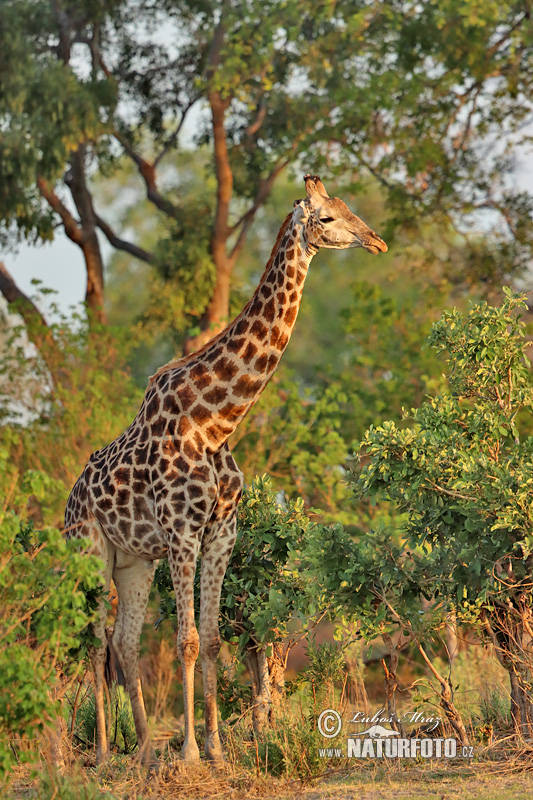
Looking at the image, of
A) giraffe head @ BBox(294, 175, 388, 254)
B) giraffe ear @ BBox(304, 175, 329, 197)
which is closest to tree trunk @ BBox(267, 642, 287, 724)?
giraffe head @ BBox(294, 175, 388, 254)

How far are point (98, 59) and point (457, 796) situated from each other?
15.5 meters

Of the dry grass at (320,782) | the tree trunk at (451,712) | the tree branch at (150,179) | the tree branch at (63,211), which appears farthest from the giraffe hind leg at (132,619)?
the tree branch at (150,179)

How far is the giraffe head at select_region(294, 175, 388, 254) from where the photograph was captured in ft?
24.5

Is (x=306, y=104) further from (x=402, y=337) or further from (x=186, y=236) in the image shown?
(x=402, y=337)

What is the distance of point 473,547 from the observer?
702cm

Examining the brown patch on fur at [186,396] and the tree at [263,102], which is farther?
the tree at [263,102]

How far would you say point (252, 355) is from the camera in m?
7.60

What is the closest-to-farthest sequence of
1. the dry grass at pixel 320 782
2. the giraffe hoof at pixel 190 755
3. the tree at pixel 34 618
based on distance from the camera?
the tree at pixel 34 618
the dry grass at pixel 320 782
the giraffe hoof at pixel 190 755

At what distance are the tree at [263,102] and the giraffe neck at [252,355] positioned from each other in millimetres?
9131

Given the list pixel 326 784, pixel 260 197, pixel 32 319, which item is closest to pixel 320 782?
pixel 326 784

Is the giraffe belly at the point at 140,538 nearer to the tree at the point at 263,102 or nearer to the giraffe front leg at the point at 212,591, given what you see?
the giraffe front leg at the point at 212,591

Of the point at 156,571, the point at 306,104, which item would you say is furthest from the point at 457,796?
the point at 306,104

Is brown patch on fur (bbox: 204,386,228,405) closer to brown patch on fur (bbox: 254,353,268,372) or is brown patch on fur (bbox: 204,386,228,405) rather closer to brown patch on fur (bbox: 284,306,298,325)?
brown patch on fur (bbox: 254,353,268,372)

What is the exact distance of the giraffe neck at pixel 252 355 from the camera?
759cm
